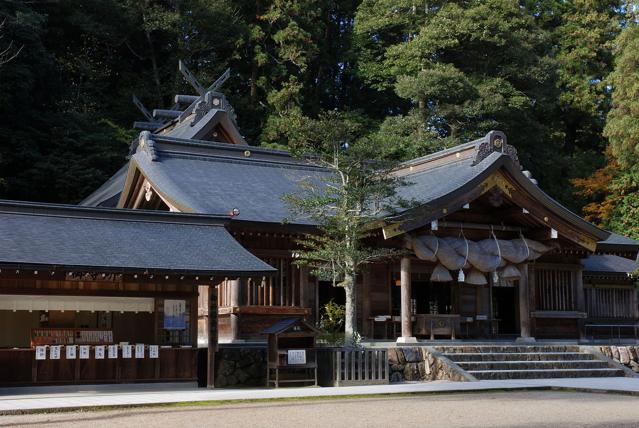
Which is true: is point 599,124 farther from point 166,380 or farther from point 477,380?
point 166,380

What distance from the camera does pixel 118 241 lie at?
54.0 ft

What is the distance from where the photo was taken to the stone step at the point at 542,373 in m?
18.1

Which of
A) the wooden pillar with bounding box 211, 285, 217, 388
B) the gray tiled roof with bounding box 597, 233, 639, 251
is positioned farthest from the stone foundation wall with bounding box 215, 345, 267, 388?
the gray tiled roof with bounding box 597, 233, 639, 251

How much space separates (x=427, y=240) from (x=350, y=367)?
182 inches

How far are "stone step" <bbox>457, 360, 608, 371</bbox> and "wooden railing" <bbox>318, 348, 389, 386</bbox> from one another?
2.20 m

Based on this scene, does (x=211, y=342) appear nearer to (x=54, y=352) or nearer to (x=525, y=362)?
(x=54, y=352)

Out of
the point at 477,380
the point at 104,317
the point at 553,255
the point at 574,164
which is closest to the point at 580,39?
the point at 574,164

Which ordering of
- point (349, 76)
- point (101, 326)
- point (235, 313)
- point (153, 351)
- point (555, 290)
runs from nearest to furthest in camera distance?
point (153, 351) → point (101, 326) → point (235, 313) → point (555, 290) → point (349, 76)

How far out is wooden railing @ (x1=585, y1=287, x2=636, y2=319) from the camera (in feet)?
89.1

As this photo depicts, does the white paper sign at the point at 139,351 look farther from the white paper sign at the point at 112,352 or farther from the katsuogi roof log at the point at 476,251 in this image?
the katsuogi roof log at the point at 476,251

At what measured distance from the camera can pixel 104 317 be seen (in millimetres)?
18109

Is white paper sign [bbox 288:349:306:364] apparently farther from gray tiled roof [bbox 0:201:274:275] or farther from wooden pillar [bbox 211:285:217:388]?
gray tiled roof [bbox 0:201:274:275]

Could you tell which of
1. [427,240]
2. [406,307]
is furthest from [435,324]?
[427,240]

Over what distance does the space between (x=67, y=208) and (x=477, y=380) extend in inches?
366
